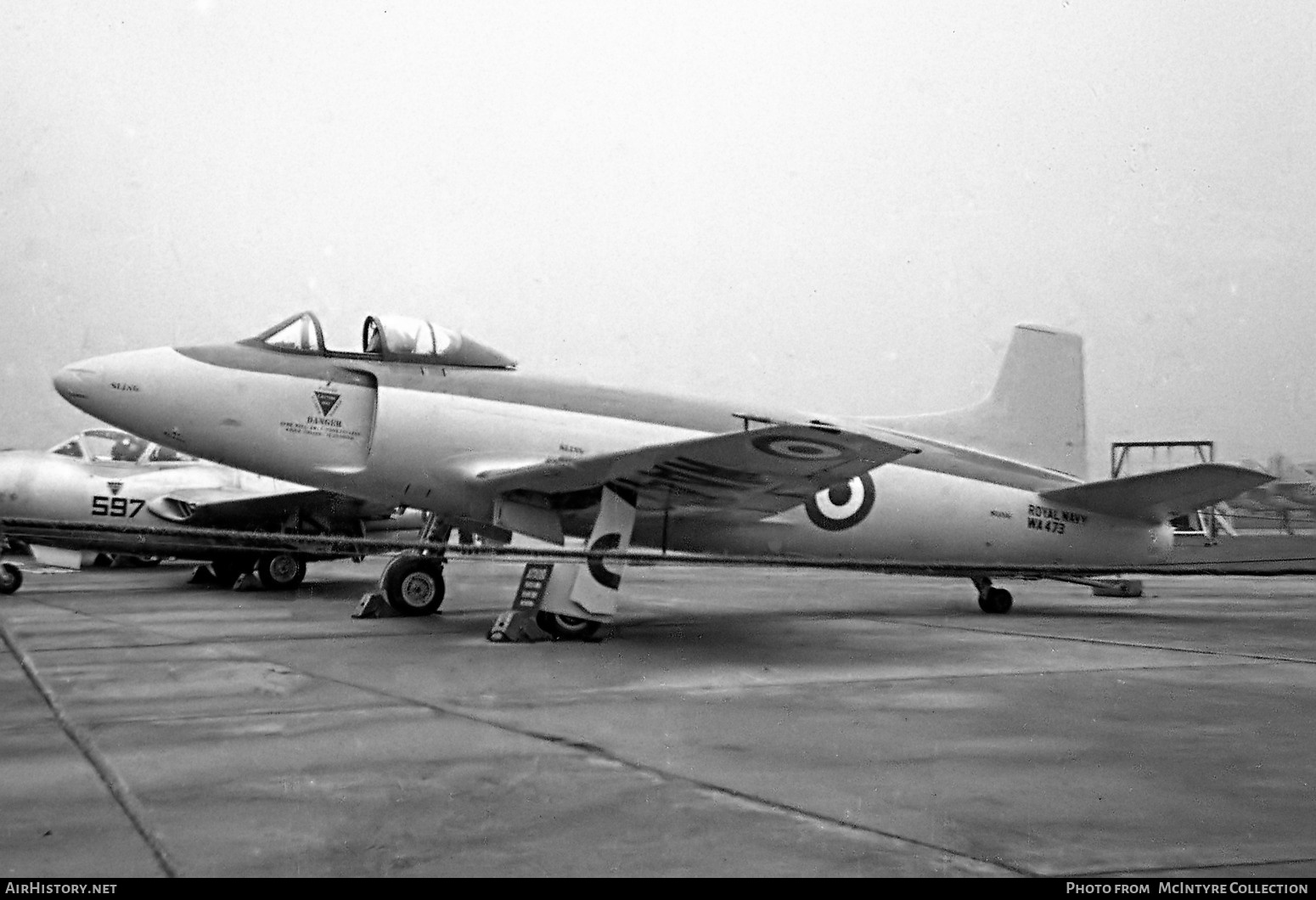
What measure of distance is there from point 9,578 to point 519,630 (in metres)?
8.17

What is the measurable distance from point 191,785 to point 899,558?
774 centimetres

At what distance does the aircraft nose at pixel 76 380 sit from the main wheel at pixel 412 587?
2.99m

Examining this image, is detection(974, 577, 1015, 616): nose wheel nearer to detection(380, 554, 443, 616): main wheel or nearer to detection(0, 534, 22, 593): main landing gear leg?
detection(380, 554, 443, 616): main wheel

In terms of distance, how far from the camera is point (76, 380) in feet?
27.3

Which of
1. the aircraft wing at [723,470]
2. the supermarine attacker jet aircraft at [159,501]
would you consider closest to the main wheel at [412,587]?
Result: the aircraft wing at [723,470]

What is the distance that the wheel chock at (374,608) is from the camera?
32.1ft

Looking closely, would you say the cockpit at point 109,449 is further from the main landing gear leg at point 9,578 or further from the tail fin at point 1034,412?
the tail fin at point 1034,412

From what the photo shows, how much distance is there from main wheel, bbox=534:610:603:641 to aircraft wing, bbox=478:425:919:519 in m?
1.00

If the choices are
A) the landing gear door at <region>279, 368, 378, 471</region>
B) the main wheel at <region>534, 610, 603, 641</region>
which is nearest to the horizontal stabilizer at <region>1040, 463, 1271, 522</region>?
the main wheel at <region>534, 610, 603, 641</region>

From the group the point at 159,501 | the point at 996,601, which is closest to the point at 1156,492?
the point at 996,601

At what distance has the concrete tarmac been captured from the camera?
272 cm

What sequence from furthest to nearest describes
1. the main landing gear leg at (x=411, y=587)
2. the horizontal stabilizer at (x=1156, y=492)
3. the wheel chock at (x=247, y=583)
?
1. the wheel chock at (x=247, y=583)
2. the main landing gear leg at (x=411, y=587)
3. the horizontal stabilizer at (x=1156, y=492)

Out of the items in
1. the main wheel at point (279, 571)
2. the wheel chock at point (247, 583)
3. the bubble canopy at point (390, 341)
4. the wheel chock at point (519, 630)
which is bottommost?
the wheel chock at point (247, 583)

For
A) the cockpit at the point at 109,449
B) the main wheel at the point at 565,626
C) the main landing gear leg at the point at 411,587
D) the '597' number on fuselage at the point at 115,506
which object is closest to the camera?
the main wheel at the point at 565,626
